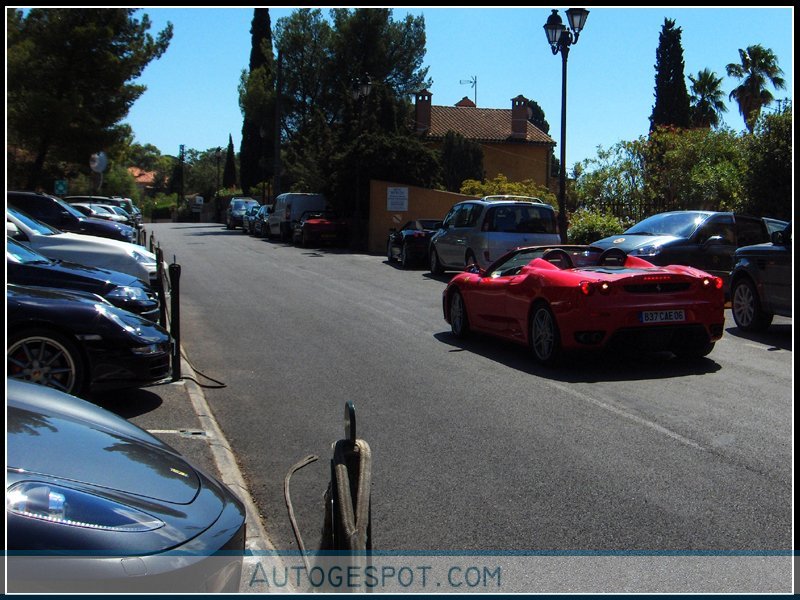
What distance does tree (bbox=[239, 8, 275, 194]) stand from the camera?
188 feet

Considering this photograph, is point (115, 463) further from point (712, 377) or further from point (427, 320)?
point (427, 320)

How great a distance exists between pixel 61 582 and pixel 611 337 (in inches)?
289

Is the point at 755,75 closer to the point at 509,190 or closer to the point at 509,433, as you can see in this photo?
the point at 509,190

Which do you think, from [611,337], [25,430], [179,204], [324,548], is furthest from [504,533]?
[179,204]

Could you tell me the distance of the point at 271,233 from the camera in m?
39.9

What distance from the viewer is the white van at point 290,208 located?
37.9 metres

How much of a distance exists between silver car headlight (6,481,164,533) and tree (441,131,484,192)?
45.2 meters

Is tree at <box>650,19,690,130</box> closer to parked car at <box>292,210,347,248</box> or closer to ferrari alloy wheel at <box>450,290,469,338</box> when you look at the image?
parked car at <box>292,210,347,248</box>

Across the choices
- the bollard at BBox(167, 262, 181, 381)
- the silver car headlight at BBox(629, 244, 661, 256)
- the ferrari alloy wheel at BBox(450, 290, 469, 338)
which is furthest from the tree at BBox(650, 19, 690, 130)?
the bollard at BBox(167, 262, 181, 381)

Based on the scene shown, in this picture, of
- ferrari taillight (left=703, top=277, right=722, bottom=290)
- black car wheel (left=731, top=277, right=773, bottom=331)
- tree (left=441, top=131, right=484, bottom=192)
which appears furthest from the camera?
tree (left=441, top=131, right=484, bottom=192)

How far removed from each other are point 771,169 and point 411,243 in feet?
29.3

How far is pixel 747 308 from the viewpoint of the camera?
41.6 ft

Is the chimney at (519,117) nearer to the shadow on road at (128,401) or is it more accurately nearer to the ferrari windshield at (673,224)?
the ferrari windshield at (673,224)

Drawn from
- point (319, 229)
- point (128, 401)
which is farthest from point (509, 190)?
point (128, 401)
